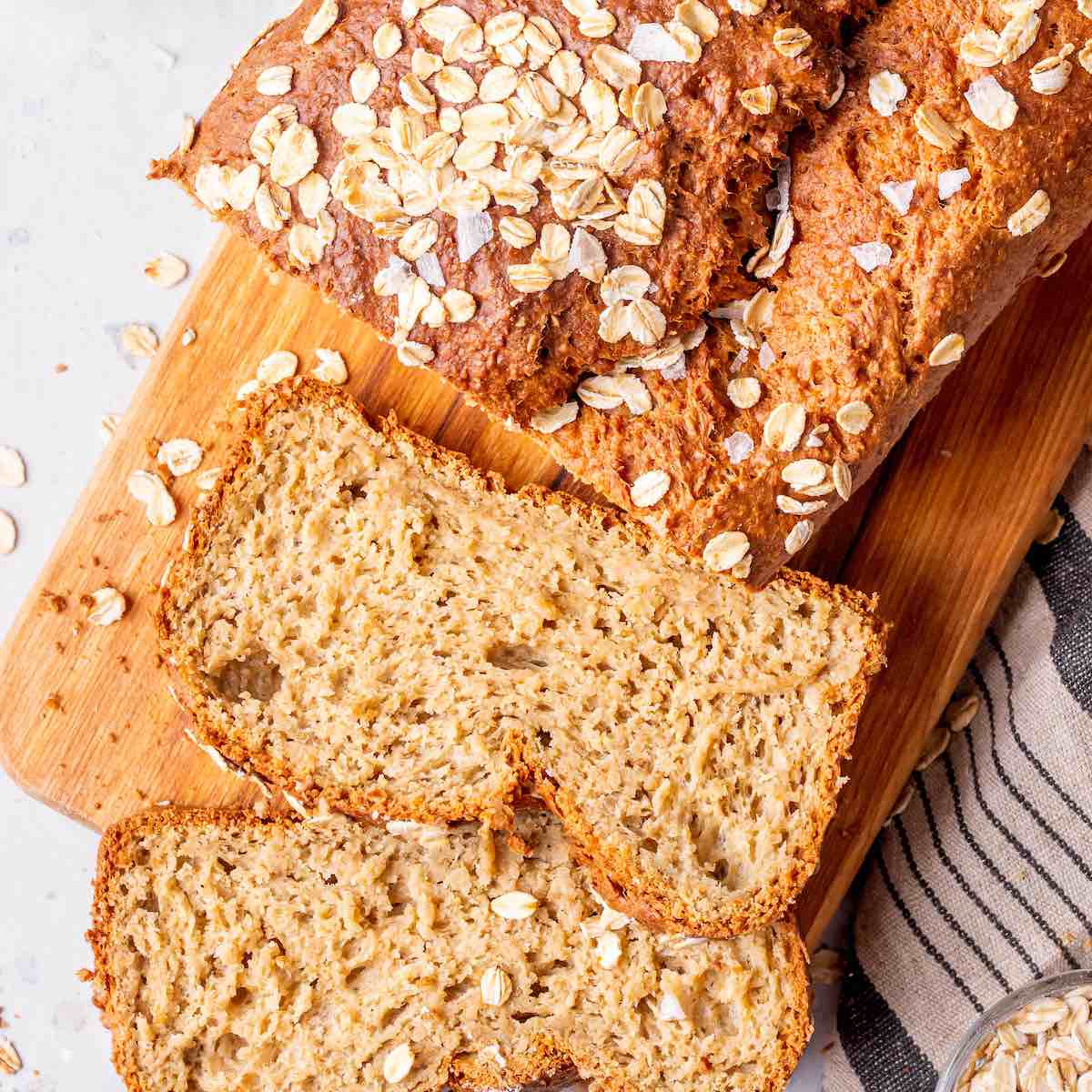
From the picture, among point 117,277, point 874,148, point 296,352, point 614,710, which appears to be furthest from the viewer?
point 117,277

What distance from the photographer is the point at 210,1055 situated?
2.57 m

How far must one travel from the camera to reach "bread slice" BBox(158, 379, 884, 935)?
252 centimetres

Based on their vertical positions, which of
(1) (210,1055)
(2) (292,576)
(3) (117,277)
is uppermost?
(3) (117,277)

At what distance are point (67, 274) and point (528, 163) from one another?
1.32m

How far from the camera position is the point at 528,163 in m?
2.08

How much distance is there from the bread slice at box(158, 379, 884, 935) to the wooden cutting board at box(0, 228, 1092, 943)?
0.18 meters

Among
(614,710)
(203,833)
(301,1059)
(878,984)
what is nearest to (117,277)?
(203,833)

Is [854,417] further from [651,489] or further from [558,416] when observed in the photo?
[558,416]

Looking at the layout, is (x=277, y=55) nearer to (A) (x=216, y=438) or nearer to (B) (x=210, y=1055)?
(A) (x=216, y=438)

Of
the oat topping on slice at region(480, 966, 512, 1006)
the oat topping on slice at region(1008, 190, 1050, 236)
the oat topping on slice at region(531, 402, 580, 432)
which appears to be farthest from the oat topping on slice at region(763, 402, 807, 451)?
the oat topping on slice at region(480, 966, 512, 1006)

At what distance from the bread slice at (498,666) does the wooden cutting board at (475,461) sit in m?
0.18

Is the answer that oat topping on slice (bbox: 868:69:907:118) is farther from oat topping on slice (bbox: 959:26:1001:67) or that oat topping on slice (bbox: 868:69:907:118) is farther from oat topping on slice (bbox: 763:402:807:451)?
oat topping on slice (bbox: 763:402:807:451)

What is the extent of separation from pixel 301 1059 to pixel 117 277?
1645mm

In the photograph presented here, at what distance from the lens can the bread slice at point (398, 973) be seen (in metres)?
2.56
